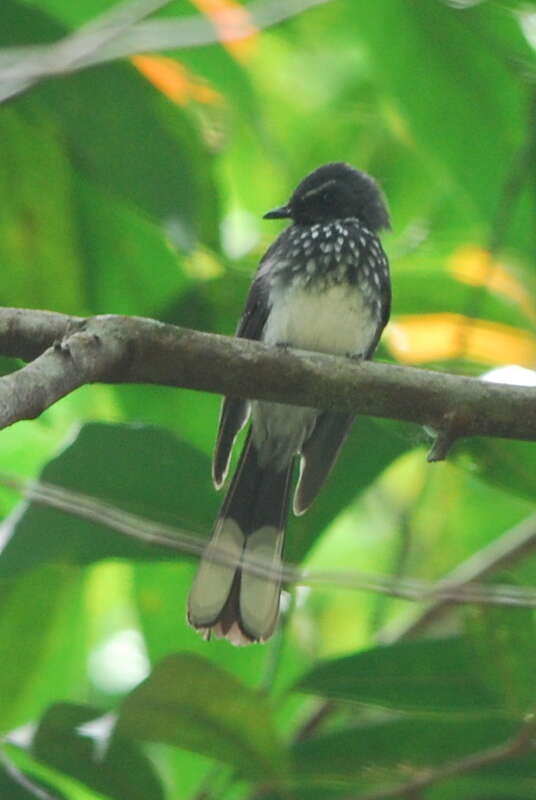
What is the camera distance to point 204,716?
8.04 ft

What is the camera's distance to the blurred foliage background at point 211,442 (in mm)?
2545

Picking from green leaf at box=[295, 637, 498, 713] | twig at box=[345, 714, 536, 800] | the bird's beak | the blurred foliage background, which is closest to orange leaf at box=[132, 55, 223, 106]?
the blurred foliage background

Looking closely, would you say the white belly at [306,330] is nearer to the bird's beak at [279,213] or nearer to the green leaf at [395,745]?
the bird's beak at [279,213]

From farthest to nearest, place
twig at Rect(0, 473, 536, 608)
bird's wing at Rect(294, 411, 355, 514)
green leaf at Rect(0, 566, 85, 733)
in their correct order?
bird's wing at Rect(294, 411, 355, 514) → green leaf at Rect(0, 566, 85, 733) → twig at Rect(0, 473, 536, 608)

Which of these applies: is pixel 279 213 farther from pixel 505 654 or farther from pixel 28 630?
pixel 505 654

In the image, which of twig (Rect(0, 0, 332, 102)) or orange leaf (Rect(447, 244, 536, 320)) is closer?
twig (Rect(0, 0, 332, 102))

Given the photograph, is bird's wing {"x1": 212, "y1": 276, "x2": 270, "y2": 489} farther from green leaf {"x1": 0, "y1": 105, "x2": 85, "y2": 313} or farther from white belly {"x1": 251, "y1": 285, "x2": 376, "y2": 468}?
green leaf {"x1": 0, "y1": 105, "x2": 85, "y2": 313}

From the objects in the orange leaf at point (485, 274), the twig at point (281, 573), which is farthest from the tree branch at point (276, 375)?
the orange leaf at point (485, 274)

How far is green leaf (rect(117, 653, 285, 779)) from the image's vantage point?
2379 millimetres

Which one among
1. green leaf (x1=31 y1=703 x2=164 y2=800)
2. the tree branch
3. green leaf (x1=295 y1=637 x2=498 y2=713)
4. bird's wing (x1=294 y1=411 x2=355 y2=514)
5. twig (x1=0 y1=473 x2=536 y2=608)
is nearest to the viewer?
twig (x1=0 y1=473 x2=536 y2=608)

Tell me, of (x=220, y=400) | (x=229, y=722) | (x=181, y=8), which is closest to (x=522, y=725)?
(x=229, y=722)

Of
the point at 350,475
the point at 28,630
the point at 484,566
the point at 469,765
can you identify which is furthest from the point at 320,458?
the point at 469,765

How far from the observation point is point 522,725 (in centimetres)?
254

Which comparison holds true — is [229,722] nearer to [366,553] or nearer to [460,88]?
[460,88]
